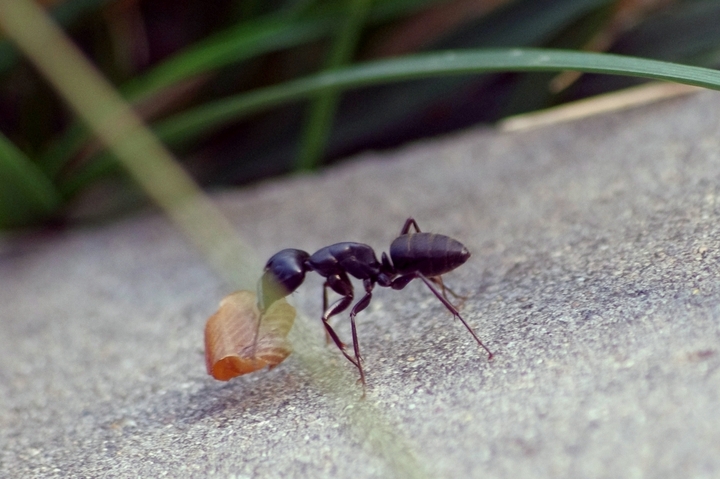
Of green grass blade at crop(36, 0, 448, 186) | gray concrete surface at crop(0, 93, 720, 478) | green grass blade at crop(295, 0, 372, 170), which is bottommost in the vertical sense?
gray concrete surface at crop(0, 93, 720, 478)

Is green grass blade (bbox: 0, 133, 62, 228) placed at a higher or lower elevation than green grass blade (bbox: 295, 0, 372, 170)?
higher

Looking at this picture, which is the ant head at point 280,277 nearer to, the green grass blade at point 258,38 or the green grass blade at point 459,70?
the green grass blade at point 459,70

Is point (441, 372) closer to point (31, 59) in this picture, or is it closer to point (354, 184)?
point (354, 184)

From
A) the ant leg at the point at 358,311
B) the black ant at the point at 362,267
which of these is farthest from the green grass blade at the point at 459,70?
the ant leg at the point at 358,311

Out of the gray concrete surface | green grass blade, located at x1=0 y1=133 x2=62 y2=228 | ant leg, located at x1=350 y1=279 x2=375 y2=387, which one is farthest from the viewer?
green grass blade, located at x1=0 y1=133 x2=62 y2=228

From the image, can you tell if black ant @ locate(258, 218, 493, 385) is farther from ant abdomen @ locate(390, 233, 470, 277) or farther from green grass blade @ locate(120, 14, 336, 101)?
green grass blade @ locate(120, 14, 336, 101)

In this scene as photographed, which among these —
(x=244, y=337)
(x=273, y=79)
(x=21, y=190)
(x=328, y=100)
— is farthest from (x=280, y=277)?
(x=273, y=79)

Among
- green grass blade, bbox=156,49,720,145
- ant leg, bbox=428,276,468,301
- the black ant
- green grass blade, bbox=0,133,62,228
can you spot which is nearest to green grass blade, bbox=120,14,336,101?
green grass blade, bbox=156,49,720,145

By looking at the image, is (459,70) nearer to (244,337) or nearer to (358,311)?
(358,311)
